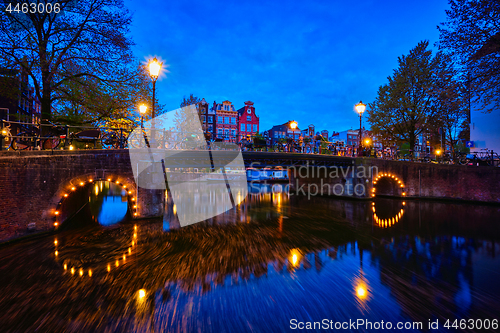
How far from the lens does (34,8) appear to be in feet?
41.5

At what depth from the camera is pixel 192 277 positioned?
707 cm

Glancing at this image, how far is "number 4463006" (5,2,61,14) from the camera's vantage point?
484 inches

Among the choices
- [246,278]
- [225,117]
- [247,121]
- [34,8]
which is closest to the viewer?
[246,278]

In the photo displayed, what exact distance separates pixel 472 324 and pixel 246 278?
5.35m

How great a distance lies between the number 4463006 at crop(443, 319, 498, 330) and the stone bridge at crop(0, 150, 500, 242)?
502 inches

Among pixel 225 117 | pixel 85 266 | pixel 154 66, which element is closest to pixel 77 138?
pixel 154 66

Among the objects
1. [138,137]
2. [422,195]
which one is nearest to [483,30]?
[422,195]

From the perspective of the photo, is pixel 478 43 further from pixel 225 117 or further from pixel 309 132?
pixel 309 132

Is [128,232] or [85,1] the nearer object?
[128,232]

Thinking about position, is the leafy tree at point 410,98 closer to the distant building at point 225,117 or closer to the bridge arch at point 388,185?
the bridge arch at point 388,185

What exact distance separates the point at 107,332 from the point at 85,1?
57.1 feet

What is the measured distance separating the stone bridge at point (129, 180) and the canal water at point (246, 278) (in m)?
1.01

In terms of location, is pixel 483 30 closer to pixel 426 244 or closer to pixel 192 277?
pixel 426 244

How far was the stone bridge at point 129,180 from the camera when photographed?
9336mm
